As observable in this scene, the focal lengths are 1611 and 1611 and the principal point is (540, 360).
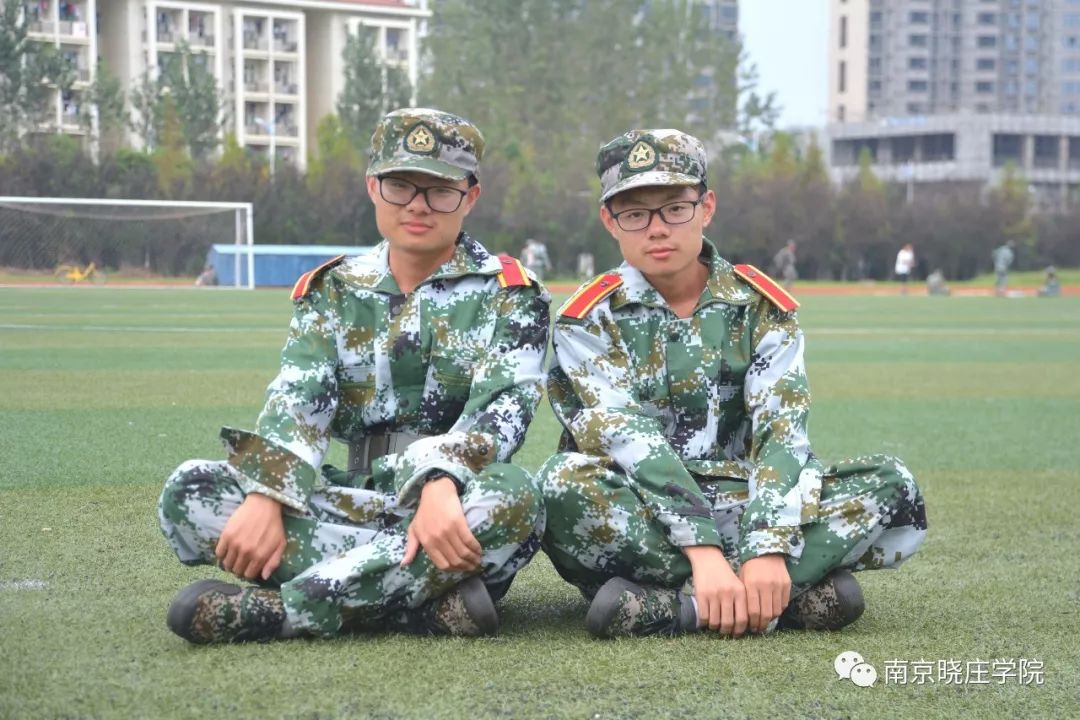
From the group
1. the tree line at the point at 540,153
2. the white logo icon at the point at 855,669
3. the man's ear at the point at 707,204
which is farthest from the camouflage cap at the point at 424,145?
the tree line at the point at 540,153

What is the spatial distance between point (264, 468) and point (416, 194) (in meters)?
0.68

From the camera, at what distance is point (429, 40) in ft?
209

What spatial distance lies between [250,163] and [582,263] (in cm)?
926

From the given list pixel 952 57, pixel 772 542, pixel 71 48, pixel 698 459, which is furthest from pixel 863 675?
pixel 952 57

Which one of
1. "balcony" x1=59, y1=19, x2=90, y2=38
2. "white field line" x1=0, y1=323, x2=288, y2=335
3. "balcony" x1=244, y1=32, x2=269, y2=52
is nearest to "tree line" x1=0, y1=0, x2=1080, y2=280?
"balcony" x1=59, y1=19, x2=90, y2=38

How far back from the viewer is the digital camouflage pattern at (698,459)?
3334 millimetres

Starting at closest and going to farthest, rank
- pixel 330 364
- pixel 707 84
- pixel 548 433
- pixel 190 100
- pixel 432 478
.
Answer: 1. pixel 432 478
2. pixel 330 364
3. pixel 548 433
4. pixel 190 100
5. pixel 707 84

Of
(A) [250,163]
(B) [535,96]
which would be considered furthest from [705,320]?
(B) [535,96]

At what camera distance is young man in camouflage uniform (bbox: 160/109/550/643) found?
316 centimetres

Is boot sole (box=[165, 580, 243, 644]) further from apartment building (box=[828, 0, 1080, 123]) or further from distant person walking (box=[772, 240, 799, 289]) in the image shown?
apartment building (box=[828, 0, 1080, 123])

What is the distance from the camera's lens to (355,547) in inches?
130

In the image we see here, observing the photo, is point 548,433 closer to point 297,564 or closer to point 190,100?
point 297,564

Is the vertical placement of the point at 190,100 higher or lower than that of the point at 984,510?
higher

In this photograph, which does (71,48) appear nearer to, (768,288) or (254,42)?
(254,42)
